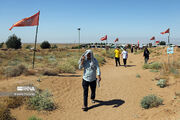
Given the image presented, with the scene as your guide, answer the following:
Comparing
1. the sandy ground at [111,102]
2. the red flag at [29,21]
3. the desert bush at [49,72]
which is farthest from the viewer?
the desert bush at [49,72]

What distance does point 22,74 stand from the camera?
29.4 ft

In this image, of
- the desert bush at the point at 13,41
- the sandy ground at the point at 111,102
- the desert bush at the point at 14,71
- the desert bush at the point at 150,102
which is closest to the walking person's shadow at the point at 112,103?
the sandy ground at the point at 111,102

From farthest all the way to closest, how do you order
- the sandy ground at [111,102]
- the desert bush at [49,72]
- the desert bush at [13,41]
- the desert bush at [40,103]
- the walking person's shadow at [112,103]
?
the desert bush at [13,41] < the desert bush at [49,72] < the walking person's shadow at [112,103] < the desert bush at [40,103] < the sandy ground at [111,102]

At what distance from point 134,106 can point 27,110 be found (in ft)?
11.8

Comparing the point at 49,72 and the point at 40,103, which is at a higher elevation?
the point at 49,72

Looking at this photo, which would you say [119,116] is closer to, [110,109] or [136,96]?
[110,109]

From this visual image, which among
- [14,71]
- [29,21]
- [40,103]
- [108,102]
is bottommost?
[108,102]

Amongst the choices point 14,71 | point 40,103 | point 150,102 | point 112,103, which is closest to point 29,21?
point 14,71

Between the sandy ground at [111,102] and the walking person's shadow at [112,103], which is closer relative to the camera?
the sandy ground at [111,102]

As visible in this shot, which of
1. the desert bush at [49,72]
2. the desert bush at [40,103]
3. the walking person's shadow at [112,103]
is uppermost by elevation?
the desert bush at [49,72]

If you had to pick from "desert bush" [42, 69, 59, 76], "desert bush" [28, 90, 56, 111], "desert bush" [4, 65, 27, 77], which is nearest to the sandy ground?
"desert bush" [28, 90, 56, 111]

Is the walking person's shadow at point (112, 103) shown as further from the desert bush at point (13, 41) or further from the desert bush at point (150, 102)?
the desert bush at point (13, 41)

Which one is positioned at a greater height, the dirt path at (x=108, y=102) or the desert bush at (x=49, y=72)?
the desert bush at (x=49, y=72)

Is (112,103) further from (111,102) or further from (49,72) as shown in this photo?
(49,72)
